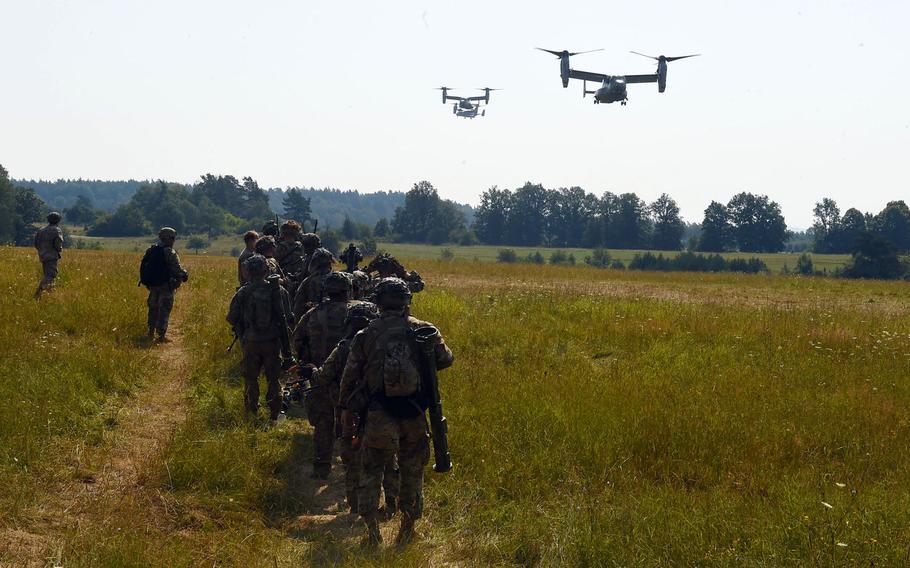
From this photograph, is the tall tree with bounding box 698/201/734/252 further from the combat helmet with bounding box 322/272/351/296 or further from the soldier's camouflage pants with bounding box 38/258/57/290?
the combat helmet with bounding box 322/272/351/296

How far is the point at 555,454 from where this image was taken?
285 inches

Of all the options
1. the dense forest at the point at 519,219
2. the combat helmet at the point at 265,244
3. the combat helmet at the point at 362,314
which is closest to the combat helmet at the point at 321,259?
the combat helmet at the point at 265,244

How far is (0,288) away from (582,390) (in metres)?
12.8

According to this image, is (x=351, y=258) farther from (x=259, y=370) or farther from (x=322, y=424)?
(x=322, y=424)

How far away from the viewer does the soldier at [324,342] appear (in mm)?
7262

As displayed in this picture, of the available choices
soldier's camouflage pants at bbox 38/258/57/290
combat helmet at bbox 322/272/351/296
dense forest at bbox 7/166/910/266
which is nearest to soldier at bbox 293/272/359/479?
combat helmet at bbox 322/272/351/296

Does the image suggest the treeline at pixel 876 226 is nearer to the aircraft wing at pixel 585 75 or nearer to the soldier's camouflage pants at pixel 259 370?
the aircraft wing at pixel 585 75

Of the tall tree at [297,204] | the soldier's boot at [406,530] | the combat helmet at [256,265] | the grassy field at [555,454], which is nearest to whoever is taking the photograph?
the grassy field at [555,454]

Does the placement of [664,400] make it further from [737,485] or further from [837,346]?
[837,346]

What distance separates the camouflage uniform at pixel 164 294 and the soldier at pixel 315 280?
15.9ft

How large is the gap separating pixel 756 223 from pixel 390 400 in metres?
124

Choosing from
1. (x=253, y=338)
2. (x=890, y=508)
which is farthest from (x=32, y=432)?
(x=890, y=508)

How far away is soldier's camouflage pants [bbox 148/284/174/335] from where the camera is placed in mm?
12836

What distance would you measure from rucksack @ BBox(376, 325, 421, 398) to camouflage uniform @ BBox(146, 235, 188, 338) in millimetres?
8498
